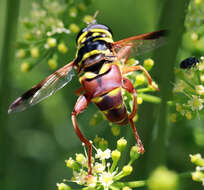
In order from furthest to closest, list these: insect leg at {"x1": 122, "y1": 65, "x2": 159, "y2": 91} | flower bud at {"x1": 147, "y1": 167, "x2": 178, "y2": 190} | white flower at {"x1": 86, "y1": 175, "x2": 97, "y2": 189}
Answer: insect leg at {"x1": 122, "y1": 65, "x2": 159, "y2": 91} → white flower at {"x1": 86, "y1": 175, "x2": 97, "y2": 189} → flower bud at {"x1": 147, "y1": 167, "x2": 178, "y2": 190}

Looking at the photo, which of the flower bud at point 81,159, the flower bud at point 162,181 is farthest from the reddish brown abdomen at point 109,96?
the flower bud at point 162,181

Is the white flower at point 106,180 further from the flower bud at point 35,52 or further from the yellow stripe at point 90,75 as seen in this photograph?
the flower bud at point 35,52

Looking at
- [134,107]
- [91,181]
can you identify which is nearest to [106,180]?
[91,181]

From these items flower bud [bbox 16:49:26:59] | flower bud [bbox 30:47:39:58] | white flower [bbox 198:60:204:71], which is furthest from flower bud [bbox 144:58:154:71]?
flower bud [bbox 16:49:26:59]

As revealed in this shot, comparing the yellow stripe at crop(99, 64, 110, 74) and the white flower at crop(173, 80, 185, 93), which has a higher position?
the yellow stripe at crop(99, 64, 110, 74)

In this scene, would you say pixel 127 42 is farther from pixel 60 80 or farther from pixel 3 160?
pixel 3 160

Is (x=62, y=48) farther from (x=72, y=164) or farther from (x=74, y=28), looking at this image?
(x=72, y=164)

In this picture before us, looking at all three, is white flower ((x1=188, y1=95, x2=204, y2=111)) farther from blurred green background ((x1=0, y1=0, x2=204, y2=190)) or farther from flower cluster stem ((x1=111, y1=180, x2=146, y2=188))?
flower cluster stem ((x1=111, y1=180, x2=146, y2=188))

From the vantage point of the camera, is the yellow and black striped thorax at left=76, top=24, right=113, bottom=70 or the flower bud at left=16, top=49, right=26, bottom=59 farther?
the flower bud at left=16, top=49, right=26, bottom=59

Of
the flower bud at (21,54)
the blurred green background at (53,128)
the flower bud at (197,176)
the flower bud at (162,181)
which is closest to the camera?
the flower bud at (162,181)
